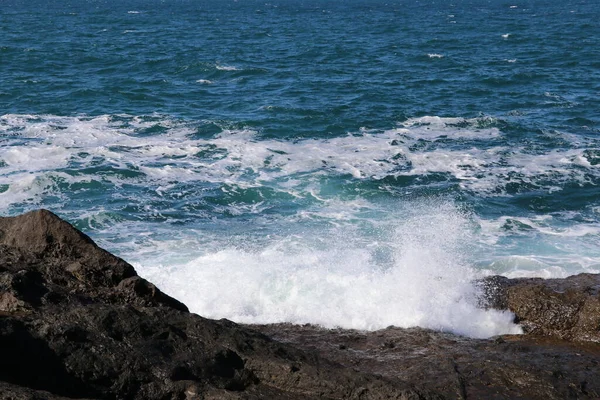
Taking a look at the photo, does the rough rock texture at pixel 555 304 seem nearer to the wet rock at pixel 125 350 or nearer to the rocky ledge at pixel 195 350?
the rocky ledge at pixel 195 350

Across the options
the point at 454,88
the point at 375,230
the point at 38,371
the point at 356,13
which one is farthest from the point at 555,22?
the point at 38,371

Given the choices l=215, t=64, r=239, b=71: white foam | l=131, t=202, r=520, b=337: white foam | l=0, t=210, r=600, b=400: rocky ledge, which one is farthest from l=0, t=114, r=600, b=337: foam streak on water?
l=215, t=64, r=239, b=71: white foam

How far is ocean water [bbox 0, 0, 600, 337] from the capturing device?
1297cm

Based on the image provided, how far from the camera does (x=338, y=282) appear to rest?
12.8 metres

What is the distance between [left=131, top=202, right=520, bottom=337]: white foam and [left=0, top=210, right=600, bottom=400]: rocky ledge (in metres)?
0.69

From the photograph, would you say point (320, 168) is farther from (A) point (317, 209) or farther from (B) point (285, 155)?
(A) point (317, 209)

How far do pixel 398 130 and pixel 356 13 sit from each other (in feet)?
162

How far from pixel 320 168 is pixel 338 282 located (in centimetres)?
899

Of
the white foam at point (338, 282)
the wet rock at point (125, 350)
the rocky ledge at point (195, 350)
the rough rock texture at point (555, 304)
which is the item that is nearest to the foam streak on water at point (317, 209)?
the white foam at point (338, 282)

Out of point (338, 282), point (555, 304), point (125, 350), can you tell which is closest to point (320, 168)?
point (338, 282)

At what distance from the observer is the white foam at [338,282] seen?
11320mm

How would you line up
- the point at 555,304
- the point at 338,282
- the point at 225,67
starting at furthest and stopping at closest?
the point at 225,67
the point at 338,282
the point at 555,304

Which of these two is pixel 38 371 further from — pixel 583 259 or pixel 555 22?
pixel 555 22

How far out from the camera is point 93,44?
1815 inches
